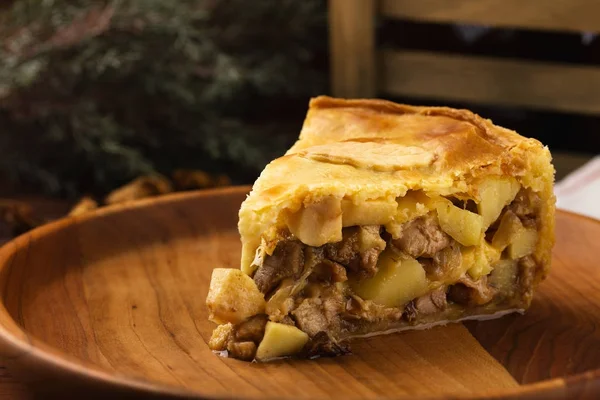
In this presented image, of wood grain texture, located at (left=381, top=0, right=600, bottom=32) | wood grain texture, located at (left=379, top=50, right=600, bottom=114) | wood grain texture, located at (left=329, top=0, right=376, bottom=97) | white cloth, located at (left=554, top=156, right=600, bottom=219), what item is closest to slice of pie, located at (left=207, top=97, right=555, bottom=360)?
white cloth, located at (left=554, top=156, right=600, bottom=219)

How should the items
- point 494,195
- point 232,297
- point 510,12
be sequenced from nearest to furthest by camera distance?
1. point 232,297
2. point 494,195
3. point 510,12

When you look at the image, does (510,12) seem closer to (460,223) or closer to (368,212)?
(460,223)

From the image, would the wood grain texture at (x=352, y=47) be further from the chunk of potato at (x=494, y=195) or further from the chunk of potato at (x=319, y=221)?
the chunk of potato at (x=319, y=221)

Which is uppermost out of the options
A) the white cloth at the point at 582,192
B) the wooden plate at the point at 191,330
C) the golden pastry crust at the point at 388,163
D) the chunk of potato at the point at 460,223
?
the golden pastry crust at the point at 388,163

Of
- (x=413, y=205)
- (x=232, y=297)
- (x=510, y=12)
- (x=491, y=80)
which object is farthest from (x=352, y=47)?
(x=232, y=297)

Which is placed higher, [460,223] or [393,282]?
[460,223]

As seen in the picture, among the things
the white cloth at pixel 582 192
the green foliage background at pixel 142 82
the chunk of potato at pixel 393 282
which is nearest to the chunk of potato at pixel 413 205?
the chunk of potato at pixel 393 282

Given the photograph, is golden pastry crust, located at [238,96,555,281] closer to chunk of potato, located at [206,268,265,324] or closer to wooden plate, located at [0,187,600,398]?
chunk of potato, located at [206,268,265,324]
